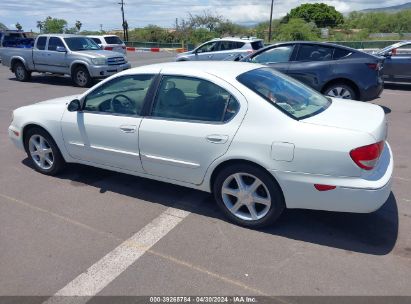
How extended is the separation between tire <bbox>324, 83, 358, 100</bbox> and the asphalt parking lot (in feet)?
11.7

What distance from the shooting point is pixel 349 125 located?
323cm

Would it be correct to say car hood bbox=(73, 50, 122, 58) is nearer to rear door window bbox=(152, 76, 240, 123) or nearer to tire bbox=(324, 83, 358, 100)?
tire bbox=(324, 83, 358, 100)

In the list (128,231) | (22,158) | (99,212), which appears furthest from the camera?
(22,158)

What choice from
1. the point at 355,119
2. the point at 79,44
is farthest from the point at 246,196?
the point at 79,44

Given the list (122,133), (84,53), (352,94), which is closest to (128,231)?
(122,133)

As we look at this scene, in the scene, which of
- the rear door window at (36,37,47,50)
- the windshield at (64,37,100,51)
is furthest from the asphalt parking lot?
the rear door window at (36,37,47,50)

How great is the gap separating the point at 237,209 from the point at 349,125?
1292 mm

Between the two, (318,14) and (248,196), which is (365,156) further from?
(318,14)

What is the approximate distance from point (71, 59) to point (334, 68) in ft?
29.7

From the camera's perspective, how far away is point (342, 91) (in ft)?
26.5

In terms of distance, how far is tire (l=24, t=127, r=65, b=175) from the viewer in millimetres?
4805

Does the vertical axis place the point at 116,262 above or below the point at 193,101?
below

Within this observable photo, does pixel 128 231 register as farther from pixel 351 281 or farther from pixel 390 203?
pixel 390 203

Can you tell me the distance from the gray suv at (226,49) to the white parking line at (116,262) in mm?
12087
